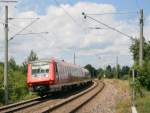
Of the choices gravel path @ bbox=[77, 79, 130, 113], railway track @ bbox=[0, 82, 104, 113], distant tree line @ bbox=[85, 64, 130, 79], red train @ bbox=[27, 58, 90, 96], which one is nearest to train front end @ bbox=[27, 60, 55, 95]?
red train @ bbox=[27, 58, 90, 96]

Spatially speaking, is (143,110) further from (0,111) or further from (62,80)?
(62,80)

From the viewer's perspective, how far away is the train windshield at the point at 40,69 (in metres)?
37.6

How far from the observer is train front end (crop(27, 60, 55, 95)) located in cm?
3678

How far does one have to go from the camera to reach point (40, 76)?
37.4m

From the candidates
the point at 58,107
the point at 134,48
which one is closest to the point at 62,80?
the point at 58,107

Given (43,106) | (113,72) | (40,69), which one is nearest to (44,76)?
(40,69)

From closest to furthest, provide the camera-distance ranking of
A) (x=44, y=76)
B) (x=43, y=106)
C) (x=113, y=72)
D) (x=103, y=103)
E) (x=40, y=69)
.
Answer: (x=43, y=106) → (x=103, y=103) → (x=44, y=76) → (x=40, y=69) → (x=113, y=72)

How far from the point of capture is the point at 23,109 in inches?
1064

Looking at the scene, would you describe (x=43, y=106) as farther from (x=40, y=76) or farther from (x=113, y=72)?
(x=113, y=72)

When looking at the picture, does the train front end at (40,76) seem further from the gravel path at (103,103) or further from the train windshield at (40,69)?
the gravel path at (103,103)

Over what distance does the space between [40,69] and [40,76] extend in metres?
0.66

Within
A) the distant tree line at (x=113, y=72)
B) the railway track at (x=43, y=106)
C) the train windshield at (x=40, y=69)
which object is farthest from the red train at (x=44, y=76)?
the distant tree line at (x=113, y=72)

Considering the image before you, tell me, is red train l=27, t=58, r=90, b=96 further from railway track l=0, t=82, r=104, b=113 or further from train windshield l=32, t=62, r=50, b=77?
railway track l=0, t=82, r=104, b=113

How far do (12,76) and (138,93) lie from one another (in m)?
17.1
